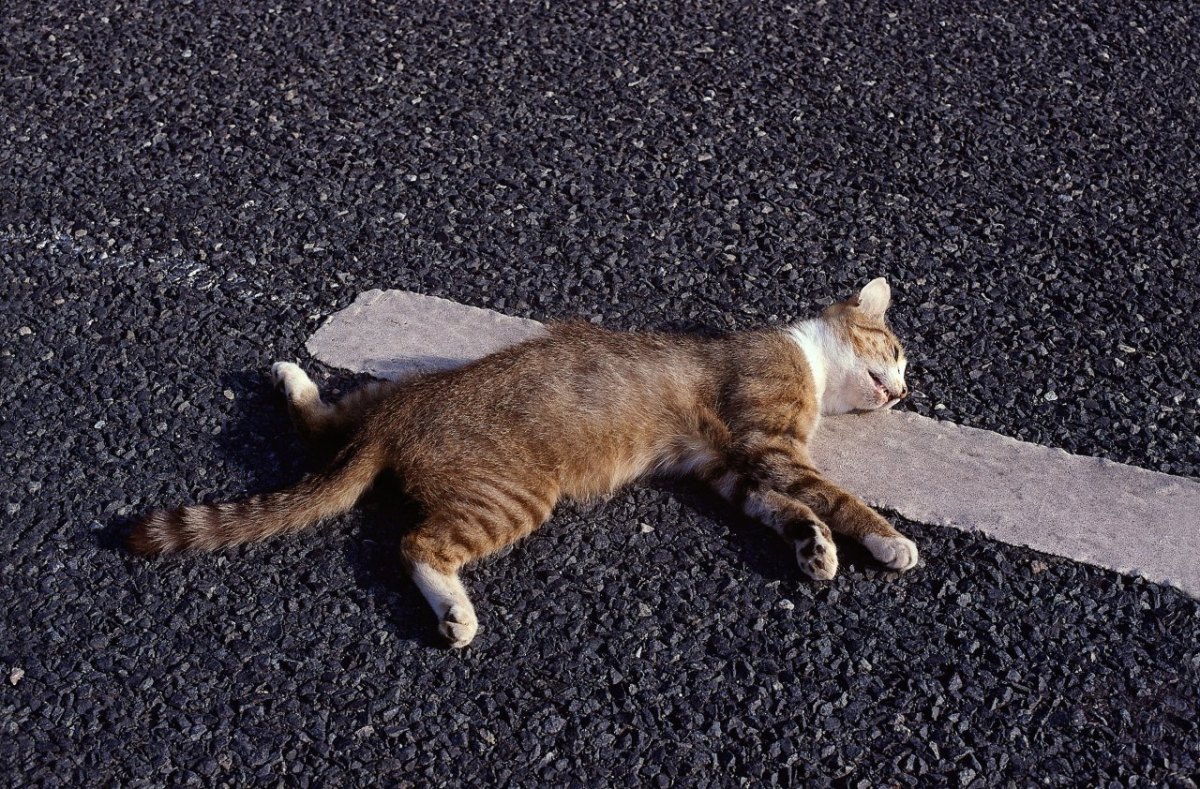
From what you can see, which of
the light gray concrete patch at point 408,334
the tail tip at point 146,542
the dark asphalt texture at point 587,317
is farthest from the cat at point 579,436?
the light gray concrete patch at point 408,334

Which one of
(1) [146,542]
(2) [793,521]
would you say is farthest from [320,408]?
(2) [793,521]

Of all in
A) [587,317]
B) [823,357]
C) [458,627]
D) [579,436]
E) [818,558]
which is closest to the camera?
[458,627]

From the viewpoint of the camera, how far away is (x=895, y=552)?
3822 mm

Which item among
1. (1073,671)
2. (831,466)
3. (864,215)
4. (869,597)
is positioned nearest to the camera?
(1073,671)

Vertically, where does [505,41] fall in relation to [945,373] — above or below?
above

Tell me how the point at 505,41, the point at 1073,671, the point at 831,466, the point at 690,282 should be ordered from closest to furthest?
the point at 1073,671, the point at 831,466, the point at 690,282, the point at 505,41

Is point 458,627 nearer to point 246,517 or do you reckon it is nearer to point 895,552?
point 246,517

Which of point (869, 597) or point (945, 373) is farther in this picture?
point (945, 373)

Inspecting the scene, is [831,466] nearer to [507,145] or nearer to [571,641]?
[571,641]

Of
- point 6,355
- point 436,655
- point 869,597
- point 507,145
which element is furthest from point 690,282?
point 6,355

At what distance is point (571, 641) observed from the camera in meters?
3.61

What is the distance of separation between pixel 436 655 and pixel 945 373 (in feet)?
7.49

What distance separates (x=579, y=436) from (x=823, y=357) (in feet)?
3.59

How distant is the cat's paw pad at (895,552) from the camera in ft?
12.5
